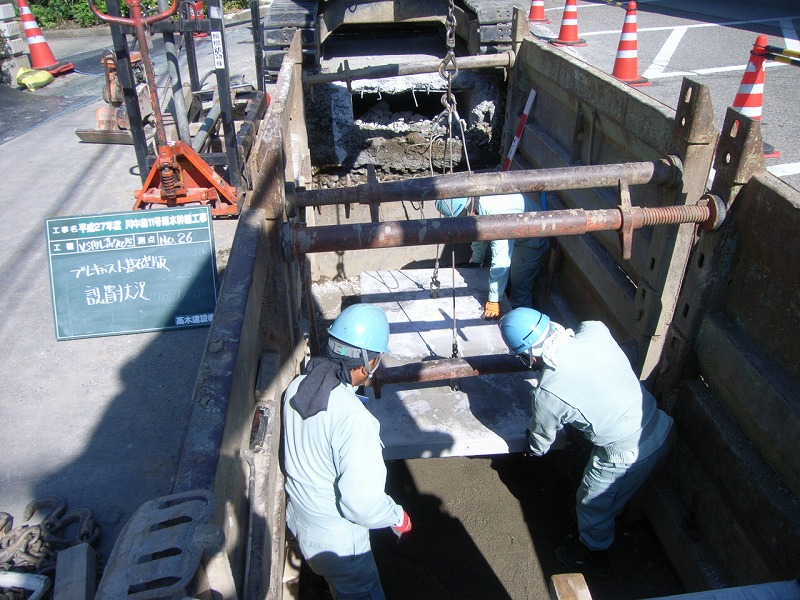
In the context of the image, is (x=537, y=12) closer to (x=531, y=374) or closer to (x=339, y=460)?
(x=531, y=374)

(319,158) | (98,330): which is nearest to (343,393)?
(98,330)

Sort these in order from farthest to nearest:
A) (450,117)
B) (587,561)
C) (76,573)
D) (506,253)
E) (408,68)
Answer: (408,68) → (506,253) → (450,117) → (587,561) → (76,573)

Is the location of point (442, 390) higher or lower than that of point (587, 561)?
higher

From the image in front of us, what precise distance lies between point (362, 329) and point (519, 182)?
1.10m

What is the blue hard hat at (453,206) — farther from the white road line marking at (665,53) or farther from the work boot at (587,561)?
the white road line marking at (665,53)

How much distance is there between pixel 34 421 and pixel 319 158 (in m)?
4.74

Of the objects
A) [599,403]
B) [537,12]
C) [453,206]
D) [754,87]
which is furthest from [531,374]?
[537,12]

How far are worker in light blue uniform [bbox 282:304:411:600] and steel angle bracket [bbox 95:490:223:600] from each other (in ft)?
4.41

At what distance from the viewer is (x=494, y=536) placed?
151 inches

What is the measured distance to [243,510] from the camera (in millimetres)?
2066

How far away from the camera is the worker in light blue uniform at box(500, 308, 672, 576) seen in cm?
315

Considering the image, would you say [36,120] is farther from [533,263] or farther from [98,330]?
[533,263]

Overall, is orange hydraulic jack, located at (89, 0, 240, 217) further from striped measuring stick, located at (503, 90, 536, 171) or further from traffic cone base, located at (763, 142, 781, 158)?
traffic cone base, located at (763, 142, 781, 158)

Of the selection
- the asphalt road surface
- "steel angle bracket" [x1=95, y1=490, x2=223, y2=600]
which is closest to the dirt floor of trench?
"steel angle bracket" [x1=95, y1=490, x2=223, y2=600]
